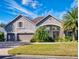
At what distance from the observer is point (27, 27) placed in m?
44.1

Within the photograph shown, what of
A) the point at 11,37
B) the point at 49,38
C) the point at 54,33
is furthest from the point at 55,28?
the point at 11,37

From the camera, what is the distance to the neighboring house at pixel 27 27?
42903 mm

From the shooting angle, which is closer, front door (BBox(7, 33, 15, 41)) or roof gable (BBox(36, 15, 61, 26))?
roof gable (BBox(36, 15, 61, 26))

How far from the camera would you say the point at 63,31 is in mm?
42688

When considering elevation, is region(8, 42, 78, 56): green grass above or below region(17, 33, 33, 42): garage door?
below

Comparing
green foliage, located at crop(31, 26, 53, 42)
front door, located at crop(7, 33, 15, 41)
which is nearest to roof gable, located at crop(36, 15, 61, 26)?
green foliage, located at crop(31, 26, 53, 42)

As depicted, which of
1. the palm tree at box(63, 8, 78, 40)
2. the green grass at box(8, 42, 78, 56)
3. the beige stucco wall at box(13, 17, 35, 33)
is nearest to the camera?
the green grass at box(8, 42, 78, 56)

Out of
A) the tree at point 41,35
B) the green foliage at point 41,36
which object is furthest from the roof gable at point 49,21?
the tree at point 41,35

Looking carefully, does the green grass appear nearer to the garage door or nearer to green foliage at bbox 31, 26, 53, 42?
green foliage at bbox 31, 26, 53, 42

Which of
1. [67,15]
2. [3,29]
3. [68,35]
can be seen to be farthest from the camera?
[3,29]

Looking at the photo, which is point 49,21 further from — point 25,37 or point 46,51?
point 46,51

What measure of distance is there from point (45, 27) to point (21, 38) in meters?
4.85

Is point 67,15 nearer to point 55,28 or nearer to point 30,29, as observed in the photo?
point 55,28

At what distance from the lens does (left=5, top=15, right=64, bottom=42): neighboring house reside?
42903mm
